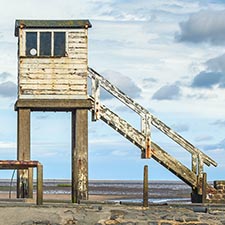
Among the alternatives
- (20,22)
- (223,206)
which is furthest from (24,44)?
(223,206)

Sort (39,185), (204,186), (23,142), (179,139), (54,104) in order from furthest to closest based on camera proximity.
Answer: (179,139)
(23,142)
(54,104)
(204,186)
(39,185)

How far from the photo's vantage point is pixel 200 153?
33562mm

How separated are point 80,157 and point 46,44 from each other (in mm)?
4300

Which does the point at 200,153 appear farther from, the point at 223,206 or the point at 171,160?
the point at 223,206

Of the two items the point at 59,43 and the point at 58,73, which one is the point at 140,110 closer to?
the point at 58,73

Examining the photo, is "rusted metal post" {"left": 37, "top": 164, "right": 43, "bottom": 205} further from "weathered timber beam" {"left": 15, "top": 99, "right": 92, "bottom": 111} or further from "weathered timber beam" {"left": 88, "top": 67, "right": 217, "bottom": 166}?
"weathered timber beam" {"left": 88, "top": 67, "right": 217, "bottom": 166}

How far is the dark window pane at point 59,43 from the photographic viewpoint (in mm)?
32594

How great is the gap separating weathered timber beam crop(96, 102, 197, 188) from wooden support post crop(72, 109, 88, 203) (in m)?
0.82

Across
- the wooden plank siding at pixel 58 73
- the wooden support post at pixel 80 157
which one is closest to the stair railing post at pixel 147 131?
the wooden support post at pixel 80 157

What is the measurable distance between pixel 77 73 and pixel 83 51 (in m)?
0.84

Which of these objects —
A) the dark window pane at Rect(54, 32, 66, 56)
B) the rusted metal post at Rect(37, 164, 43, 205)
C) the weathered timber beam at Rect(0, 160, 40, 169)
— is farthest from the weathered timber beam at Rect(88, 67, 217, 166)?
the rusted metal post at Rect(37, 164, 43, 205)

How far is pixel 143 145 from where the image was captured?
1302 inches

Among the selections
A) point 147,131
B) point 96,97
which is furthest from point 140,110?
point 96,97

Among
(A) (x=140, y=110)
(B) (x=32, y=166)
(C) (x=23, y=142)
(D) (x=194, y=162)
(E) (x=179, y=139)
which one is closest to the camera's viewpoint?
(B) (x=32, y=166)
